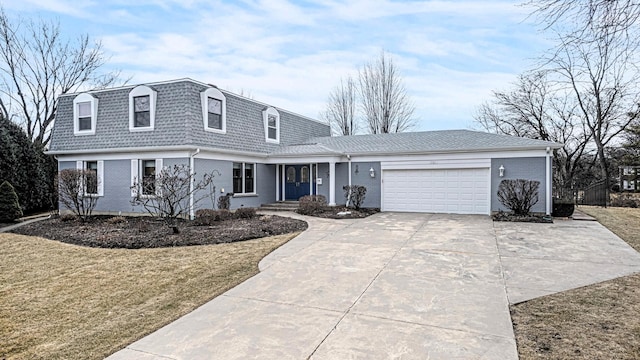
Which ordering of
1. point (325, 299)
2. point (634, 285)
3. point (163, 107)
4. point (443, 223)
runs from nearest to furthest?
point (325, 299) < point (634, 285) < point (443, 223) < point (163, 107)

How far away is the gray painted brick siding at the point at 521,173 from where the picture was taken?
1242 centimetres

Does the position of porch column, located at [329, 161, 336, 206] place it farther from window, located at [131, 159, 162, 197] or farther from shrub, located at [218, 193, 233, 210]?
window, located at [131, 159, 162, 197]

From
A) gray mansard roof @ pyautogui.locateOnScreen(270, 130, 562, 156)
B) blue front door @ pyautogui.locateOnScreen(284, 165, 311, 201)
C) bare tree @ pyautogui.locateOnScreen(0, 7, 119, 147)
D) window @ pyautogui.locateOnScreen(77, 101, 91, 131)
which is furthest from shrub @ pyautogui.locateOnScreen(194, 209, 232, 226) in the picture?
bare tree @ pyautogui.locateOnScreen(0, 7, 119, 147)

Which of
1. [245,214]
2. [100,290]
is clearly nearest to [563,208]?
[245,214]

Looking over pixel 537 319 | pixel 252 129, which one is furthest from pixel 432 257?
pixel 252 129

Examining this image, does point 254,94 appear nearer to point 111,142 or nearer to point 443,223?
point 111,142

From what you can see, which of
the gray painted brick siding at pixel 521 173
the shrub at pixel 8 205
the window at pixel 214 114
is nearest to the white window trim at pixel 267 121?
the window at pixel 214 114

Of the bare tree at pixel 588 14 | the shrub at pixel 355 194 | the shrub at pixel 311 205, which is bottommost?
the shrub at pixel 311 205

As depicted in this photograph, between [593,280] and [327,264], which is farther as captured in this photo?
[327,264]

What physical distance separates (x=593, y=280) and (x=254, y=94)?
3071 cm

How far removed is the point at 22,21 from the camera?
20516mm

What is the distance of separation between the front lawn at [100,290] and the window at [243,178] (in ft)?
20.9

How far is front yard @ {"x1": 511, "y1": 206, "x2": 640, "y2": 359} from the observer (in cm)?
328

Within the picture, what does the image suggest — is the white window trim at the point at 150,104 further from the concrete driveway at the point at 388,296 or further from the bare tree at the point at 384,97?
the bare tree at the point at 384,97
